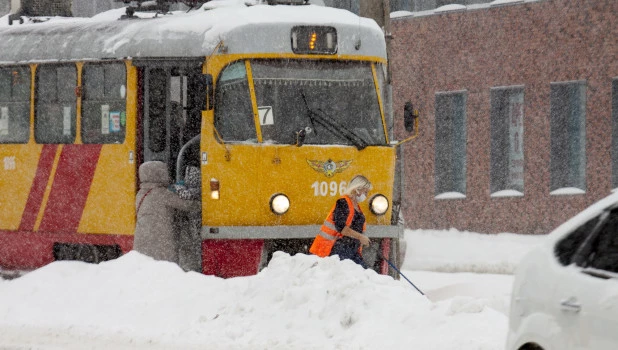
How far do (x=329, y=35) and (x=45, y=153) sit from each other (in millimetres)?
3948

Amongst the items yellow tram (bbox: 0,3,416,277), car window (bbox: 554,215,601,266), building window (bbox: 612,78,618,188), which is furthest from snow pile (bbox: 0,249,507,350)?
building window (bbox: 612,78,618,188)

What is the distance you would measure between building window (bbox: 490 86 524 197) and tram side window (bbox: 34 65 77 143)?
14.5 meters

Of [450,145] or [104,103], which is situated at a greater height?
[104,103]

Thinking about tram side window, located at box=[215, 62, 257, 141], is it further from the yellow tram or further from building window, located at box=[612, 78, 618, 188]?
building window, located at box=[612, 78, 618, 188]

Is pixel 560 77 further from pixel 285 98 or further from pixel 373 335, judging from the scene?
pixel 373 335

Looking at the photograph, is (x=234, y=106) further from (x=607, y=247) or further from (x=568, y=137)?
(x=568, y=137)

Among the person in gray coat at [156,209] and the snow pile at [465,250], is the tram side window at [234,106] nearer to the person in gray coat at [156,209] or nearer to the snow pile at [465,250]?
the person in gray coat at [156,209]

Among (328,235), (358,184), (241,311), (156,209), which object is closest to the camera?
(241,311)

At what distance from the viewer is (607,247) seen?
6.98 meters

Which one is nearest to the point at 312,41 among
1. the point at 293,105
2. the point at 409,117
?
the point at 293,105

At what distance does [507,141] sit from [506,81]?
1228mm

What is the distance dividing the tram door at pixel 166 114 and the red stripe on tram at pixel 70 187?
76 cm

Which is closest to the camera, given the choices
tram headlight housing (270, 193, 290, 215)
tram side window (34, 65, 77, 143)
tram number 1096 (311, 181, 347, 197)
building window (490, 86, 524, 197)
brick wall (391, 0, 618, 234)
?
tram headlight housing (270, 193, 290, 215)

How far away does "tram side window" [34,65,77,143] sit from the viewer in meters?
18.4
